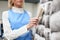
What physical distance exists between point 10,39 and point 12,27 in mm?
99

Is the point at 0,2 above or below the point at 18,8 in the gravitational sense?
below

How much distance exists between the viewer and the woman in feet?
3.38

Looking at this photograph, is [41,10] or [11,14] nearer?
[41,10]

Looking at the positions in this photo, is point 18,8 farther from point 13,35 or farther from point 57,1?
point 57,1

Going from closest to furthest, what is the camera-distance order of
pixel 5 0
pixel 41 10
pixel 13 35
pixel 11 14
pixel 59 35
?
pixel 59 35 → pixel 41 10 → pixel 13 35 → pixel 11 14 → pixel 5 0

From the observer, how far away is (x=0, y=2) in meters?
4.67

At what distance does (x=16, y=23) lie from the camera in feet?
3.67

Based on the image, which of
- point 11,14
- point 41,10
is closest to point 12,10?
point 11,14

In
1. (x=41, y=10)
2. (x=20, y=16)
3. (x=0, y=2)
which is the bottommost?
(x=0, y=2)

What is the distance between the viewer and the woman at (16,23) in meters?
1.03

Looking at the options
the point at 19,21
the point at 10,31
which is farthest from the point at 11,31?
the point at 19,21

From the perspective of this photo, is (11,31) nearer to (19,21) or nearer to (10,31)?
(10,31)

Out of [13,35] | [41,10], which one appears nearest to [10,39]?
[13,35]

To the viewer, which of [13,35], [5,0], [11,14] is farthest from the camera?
[5,0]
